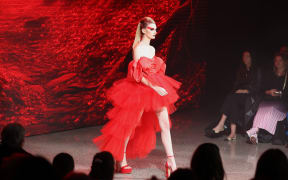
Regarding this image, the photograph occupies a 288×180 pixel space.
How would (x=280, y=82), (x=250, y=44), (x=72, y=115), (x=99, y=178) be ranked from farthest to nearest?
(x=250, y=44), (x=72, y=115), (x=280, y=82), (x=99, y=178)

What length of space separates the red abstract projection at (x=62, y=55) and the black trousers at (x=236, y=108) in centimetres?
174

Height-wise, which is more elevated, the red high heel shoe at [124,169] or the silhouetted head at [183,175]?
the silhouetted head at [183,175]

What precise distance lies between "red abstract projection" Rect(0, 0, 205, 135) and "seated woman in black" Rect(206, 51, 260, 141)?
5.66 ft

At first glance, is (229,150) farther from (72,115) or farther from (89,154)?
(72,115)

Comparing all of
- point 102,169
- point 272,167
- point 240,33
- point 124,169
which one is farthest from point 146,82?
point 240,33

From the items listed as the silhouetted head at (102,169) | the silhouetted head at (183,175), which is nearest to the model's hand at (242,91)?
the silhouetted head at (102,169)

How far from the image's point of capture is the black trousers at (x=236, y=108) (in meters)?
6.64

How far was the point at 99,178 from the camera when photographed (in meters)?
2.69

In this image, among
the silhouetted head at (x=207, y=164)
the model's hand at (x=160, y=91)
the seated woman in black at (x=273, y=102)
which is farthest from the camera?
the seated woman in black at (x=273, y=102)

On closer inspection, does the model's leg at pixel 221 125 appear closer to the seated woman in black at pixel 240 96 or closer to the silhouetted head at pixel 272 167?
the seated woman in black at pixel 240 96

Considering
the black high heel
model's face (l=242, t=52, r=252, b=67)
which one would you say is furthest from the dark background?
the black high heel

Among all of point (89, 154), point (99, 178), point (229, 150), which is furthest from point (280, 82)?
point (99, 178)

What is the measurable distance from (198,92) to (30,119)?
11.3 ft

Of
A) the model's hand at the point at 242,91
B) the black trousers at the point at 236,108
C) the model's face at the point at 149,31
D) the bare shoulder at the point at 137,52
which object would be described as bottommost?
the black trousers at the point at 236,108
